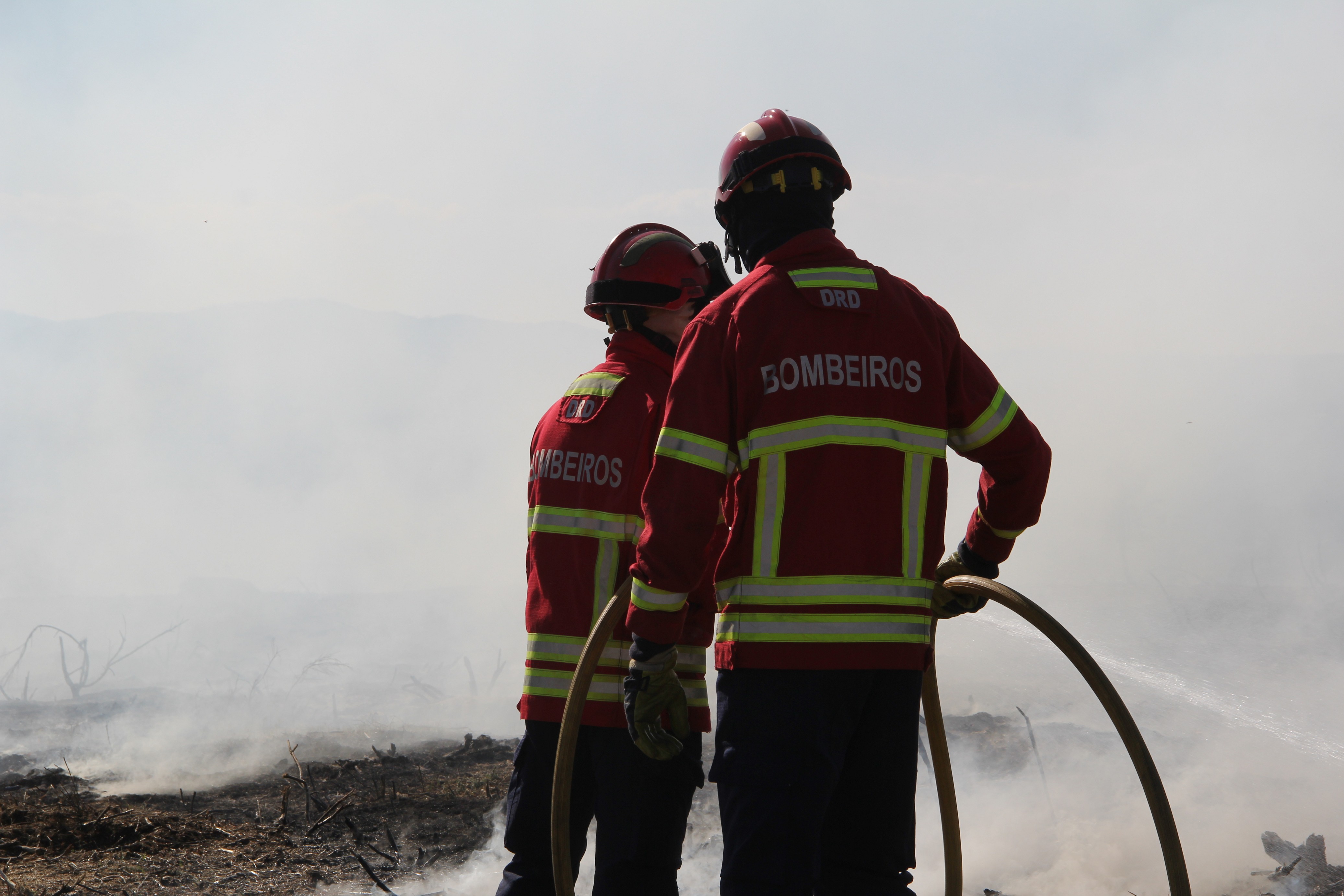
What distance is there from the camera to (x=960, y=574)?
289 cm

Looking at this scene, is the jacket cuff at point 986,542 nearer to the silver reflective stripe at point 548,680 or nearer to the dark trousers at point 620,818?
the dark trousers at point 620,818

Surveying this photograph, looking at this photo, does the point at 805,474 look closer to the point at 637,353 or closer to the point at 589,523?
the point at 589,523

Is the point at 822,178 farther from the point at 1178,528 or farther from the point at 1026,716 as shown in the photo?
the point at 1178,528

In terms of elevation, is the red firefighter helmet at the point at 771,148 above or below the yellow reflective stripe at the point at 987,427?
above

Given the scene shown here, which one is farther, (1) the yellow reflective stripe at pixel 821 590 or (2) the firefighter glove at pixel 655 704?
(2) the firefighter glove at pixel 655 704

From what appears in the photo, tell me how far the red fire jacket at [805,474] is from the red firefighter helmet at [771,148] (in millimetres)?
306

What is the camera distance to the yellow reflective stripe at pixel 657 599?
2.25 m

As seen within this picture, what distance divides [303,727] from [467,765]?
2.65m

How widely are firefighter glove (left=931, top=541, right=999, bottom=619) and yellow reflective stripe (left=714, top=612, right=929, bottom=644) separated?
19.1 inches

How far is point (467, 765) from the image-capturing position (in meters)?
6.62

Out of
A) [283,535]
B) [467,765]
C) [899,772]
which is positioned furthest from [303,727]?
[283,535]

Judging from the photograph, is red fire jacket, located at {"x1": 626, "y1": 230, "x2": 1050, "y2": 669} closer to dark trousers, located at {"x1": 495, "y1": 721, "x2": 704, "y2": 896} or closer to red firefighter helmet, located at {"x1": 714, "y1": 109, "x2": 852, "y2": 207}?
red firefighter helmet, located at {"x1": 714, "y1": 109, "x2": 852, "y2": 207}

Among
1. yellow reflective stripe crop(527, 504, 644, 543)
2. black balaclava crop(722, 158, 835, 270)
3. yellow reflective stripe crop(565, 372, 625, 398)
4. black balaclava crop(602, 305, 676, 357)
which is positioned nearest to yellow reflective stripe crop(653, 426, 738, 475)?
black balaclava crop(722, 158, 835, 270)

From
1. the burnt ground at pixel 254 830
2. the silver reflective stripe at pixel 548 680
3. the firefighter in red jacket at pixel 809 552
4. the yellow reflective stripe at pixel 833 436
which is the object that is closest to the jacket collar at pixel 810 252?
the firefighter in red jacket at pixel 809 552
